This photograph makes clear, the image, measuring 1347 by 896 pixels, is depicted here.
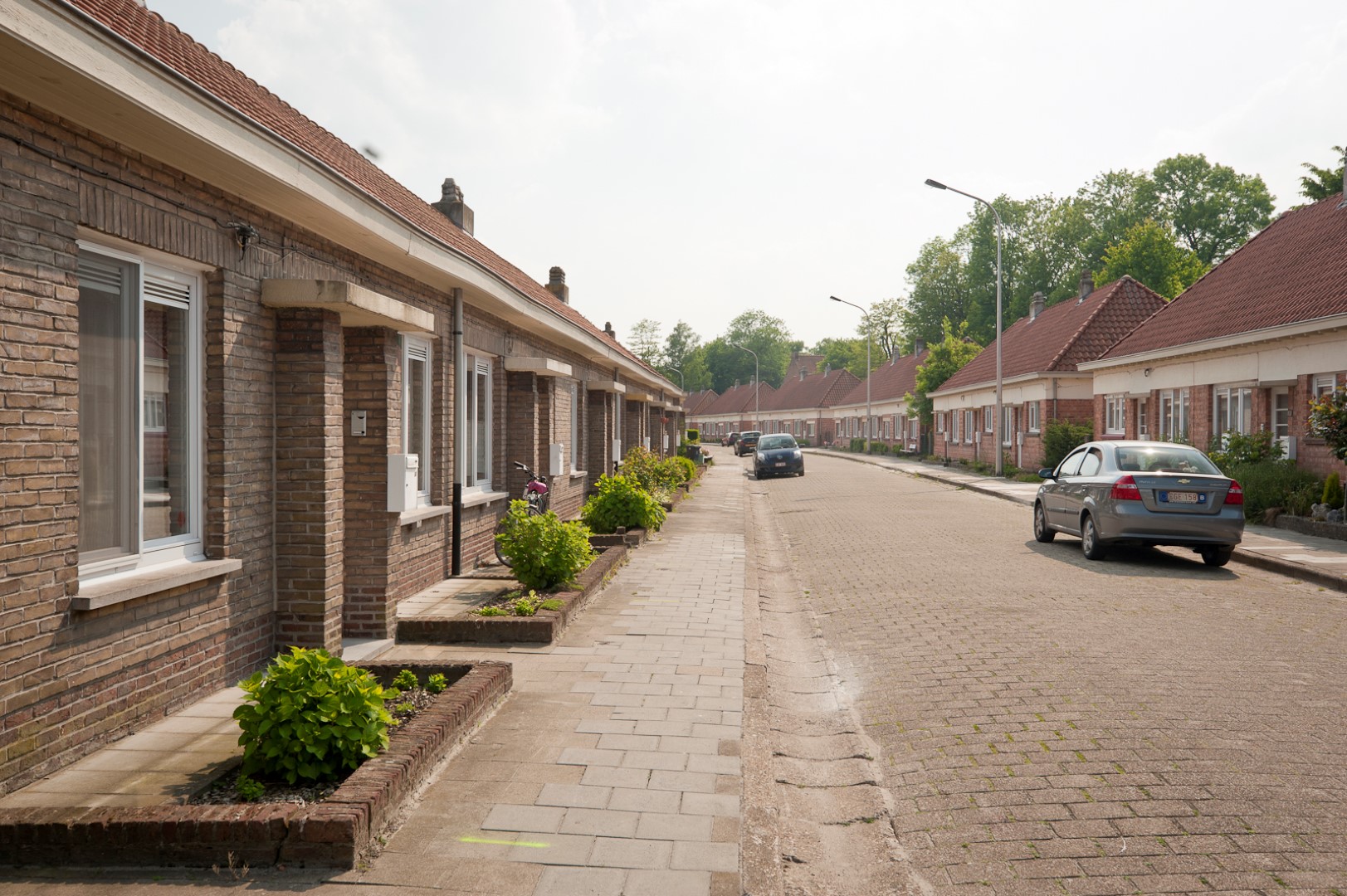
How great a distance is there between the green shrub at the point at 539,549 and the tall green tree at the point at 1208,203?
6451 cm

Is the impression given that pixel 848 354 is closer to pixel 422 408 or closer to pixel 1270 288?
pixel 1270 288

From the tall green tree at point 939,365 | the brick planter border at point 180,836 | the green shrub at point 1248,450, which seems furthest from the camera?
the tall green tree at point 939,365

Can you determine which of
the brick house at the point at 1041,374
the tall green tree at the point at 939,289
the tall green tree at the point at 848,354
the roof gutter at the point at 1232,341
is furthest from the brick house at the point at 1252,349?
the tall green tree at the point at 848,354

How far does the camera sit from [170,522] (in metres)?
5.94

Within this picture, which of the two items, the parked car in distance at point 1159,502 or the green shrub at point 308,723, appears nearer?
the green shrub at point 308,723

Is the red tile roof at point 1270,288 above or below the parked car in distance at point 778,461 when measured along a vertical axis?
above

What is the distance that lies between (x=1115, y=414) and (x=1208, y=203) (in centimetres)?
4301

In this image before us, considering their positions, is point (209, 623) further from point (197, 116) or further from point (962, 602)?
point (962, 602)

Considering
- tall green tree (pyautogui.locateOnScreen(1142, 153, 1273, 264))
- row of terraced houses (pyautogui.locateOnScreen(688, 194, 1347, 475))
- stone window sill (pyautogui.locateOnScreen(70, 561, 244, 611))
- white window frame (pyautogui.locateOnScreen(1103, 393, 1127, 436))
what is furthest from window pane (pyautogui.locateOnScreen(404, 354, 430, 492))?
tall green tree (pyautogui.locateOnScreen(1142, 153, 1273, 264))

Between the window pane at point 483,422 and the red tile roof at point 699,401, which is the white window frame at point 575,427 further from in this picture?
the red tile roof at point 699,401

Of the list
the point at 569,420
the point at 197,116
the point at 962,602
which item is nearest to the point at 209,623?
the point at 197,116

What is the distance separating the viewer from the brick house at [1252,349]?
18.2m

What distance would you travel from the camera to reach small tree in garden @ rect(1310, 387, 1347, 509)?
15.2 m

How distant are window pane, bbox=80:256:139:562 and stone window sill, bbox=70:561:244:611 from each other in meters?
0.18
